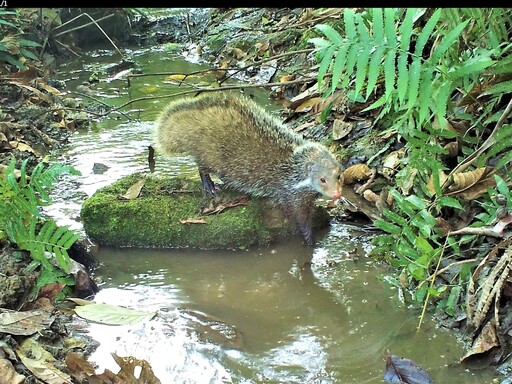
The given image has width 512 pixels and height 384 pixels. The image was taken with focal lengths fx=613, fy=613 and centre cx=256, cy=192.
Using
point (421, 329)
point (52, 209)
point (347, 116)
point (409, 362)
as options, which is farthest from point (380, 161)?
point (52, 209)

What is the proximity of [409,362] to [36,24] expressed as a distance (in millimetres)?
10551

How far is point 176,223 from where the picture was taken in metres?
5.45

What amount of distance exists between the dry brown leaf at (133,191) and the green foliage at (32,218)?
49.9 inches

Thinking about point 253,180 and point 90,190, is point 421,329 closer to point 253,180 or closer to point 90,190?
point 253,180

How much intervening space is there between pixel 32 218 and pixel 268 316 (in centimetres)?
183

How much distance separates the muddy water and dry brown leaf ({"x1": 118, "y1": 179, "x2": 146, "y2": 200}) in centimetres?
51

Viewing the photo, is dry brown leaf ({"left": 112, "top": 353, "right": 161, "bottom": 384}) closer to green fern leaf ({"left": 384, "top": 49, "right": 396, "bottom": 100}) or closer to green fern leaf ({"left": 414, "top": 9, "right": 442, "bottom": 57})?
green fern leaf ({"left": 384, "top": 49, "right": 396, "bottom": 100})

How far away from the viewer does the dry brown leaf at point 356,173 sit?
609cm

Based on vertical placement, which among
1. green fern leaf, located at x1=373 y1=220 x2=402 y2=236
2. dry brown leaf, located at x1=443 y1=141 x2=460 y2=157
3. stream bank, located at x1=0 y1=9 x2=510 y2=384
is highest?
stream bank, located at x1=0 y1=9 x2=510 y2=384

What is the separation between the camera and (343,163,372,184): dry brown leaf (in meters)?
6.09

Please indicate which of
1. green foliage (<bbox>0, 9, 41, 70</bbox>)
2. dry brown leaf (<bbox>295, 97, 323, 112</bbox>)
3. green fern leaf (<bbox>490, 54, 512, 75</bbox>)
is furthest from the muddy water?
green foliage (<bbox>0, 9, 41, 70</bbox>)

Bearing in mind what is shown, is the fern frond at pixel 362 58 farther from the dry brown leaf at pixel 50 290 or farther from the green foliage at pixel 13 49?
the green foliage at pixel 13 49

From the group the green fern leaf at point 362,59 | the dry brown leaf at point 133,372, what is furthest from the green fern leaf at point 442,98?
the dry brown leaf at point 133,372

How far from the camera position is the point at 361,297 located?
4430 millimetres
